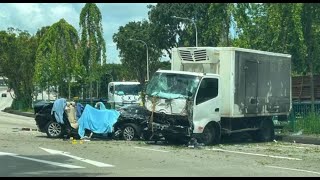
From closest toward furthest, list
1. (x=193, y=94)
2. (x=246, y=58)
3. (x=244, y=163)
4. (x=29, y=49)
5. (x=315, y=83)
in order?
(x=244, y=163) → (x=193, y=94) → (x=246, y=58) → (x=315, y=83) → (x=29, y=49)

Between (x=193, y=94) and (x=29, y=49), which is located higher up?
(x=29, y=49)

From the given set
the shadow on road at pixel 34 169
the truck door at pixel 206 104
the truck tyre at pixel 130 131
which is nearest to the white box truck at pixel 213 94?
the truck door at pixel 206 104

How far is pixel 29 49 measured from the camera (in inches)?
2104

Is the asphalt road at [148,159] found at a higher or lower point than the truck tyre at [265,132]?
lower

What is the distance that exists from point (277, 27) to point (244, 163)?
438 inches

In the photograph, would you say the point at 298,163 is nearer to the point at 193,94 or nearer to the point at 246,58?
the point at 193,94

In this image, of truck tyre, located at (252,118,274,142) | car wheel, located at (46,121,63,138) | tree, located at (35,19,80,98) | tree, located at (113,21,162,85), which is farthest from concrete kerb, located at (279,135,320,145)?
tree, located at (113,21,162,85)

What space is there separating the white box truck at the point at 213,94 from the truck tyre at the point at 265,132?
37 mm

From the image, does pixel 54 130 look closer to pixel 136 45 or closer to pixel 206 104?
pixel 206 104

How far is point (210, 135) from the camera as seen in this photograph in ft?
62.2

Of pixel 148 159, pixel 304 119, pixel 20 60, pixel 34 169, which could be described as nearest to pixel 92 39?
pixel 20 60

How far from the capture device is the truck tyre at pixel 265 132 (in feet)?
70.1

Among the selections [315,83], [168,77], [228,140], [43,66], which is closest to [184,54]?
[168,77]

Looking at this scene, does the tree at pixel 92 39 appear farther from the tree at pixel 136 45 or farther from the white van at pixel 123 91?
the tree at pixel 136 45
